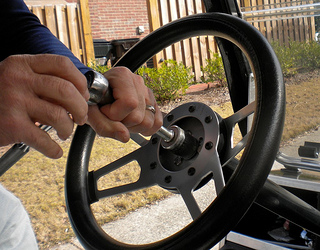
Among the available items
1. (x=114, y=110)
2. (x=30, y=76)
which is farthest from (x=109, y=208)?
(x=30, y=76)

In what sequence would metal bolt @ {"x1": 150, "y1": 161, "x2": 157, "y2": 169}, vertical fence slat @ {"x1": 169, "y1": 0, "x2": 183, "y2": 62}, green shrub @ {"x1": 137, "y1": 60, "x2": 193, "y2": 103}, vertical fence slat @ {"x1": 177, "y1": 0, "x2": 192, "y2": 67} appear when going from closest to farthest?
1. metal bolt @ {"x1": 150, "y1": 161, "x2": 157, "y2": 169}
2. green shrub @ {"x1": 137, "y1": 60, "x2": 193, "y2": 103}
3. vertical fence slat @ {"x1": 169, "y1": 0, "x2": 183, "y2": 62}
4. vertical fence slat @ {"x1": 177, "y1": 0, "x2": 192, "y2": 67}

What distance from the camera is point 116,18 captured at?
11.2m

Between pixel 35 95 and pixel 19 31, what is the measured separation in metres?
0.75

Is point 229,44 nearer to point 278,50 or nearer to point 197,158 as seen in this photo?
point 278,50

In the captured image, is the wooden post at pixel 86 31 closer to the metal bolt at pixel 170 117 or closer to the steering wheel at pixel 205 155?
the steering wheel at pixel 205 155

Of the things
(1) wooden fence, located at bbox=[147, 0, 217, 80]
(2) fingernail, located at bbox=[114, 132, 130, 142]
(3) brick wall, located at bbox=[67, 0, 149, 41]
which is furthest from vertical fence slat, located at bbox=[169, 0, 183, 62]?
(2) fingernail, located at bbox=[114, 132, 130, 142]

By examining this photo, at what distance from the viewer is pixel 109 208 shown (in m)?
3.04

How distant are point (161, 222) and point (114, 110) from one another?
2.15 metres

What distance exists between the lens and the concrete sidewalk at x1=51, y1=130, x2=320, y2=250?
2.59 metres

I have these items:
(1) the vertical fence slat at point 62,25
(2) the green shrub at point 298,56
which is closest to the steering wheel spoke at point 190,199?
(2) the green shrub at point 298,56

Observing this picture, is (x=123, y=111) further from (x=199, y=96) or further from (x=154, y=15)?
(x=154, y=15)

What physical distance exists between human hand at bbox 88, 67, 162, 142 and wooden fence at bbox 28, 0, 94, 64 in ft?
18.3

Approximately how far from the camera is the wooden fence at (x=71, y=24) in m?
6.07

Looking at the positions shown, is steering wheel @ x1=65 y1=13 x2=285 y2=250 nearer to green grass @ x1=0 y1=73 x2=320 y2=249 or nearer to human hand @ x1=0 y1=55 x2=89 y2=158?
human hand @ x1=0 y1=55 x2=89 y2=158
